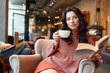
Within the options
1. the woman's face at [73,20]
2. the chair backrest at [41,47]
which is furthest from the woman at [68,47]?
the chair backrest at [41,47]

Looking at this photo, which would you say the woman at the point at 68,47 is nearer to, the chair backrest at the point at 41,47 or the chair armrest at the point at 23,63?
the chair armrest at the point at 23,63

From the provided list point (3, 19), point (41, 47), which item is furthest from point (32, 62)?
point (3, 19)

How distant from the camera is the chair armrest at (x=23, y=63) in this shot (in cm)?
145

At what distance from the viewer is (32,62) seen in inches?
64.7

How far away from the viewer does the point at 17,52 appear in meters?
1.79

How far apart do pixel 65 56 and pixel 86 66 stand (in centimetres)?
24

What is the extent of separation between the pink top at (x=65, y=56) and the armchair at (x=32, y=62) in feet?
0.35

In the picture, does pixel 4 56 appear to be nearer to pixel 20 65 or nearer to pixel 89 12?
pixel 20 65

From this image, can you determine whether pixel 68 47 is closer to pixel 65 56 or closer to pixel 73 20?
pixel 65 56

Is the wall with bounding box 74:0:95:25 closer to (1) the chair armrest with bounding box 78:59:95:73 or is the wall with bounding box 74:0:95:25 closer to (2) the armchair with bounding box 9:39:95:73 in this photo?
(2) the armchair with bounding box 9:39:95:73

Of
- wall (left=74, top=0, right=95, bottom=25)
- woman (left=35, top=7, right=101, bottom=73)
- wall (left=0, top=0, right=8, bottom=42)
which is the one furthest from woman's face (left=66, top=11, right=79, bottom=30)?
wall (left=74, top=0, right=95, bottom=25)

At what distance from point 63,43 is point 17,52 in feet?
2.37

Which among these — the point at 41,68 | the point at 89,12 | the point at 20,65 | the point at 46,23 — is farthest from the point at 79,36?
the point at 46,23

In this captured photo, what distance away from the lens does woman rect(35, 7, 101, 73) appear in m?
1.34
